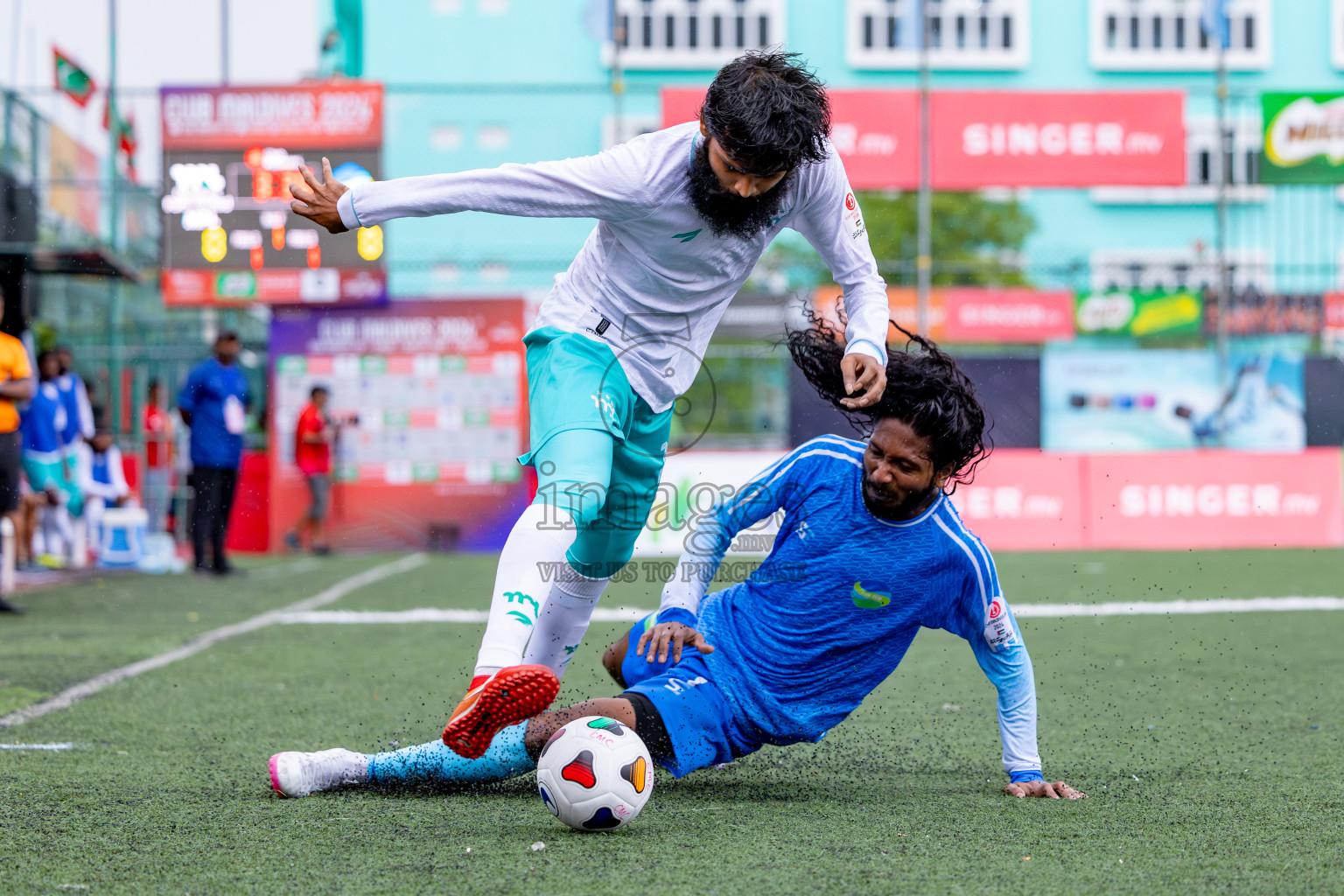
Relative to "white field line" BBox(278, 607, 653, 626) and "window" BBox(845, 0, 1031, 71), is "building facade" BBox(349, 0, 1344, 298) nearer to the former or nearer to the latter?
"window" BBox(845, 0, 1031, 71)

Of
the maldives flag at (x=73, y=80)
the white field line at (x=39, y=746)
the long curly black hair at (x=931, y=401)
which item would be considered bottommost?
the white field line at (x=39, y=746)

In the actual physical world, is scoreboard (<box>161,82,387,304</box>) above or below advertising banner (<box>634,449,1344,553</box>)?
above

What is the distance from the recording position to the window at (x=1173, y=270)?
17.2 m

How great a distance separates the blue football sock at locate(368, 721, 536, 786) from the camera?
328 cm

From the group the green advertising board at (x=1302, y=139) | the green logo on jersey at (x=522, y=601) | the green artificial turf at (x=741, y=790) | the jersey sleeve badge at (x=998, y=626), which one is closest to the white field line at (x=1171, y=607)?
the green artificial turf at (x=741, y=790)

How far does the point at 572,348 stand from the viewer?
3.16m

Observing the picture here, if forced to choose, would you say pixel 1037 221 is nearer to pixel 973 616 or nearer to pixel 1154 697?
pixel 1154 697

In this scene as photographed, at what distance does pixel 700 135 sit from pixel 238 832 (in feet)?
6.23

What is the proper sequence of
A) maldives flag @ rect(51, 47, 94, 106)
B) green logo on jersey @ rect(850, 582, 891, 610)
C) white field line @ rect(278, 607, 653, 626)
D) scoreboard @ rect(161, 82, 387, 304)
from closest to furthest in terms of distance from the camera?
1. green logo on jersey @ rect(850, 582, 891, 610)
2. white field line @ rect(278, 607, 653, 626)
3. scoreboard @ rect(161, 82, 387, 304)
4. maldives flag @ rect(51, 47, 94, 106)

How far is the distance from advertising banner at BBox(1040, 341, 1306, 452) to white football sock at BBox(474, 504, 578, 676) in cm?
1143

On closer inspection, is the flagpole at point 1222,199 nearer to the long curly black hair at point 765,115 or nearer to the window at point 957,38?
the long curly black hair at point 765,115

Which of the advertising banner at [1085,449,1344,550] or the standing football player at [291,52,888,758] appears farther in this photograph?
the advertising banner at [1085,449,1344,550]

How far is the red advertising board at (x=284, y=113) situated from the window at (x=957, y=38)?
1777cm

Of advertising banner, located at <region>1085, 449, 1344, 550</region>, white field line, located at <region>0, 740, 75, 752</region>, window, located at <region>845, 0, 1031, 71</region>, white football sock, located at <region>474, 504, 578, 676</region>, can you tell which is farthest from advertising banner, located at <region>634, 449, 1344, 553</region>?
window, located at <region>845, 0, 1031, 71</region>
